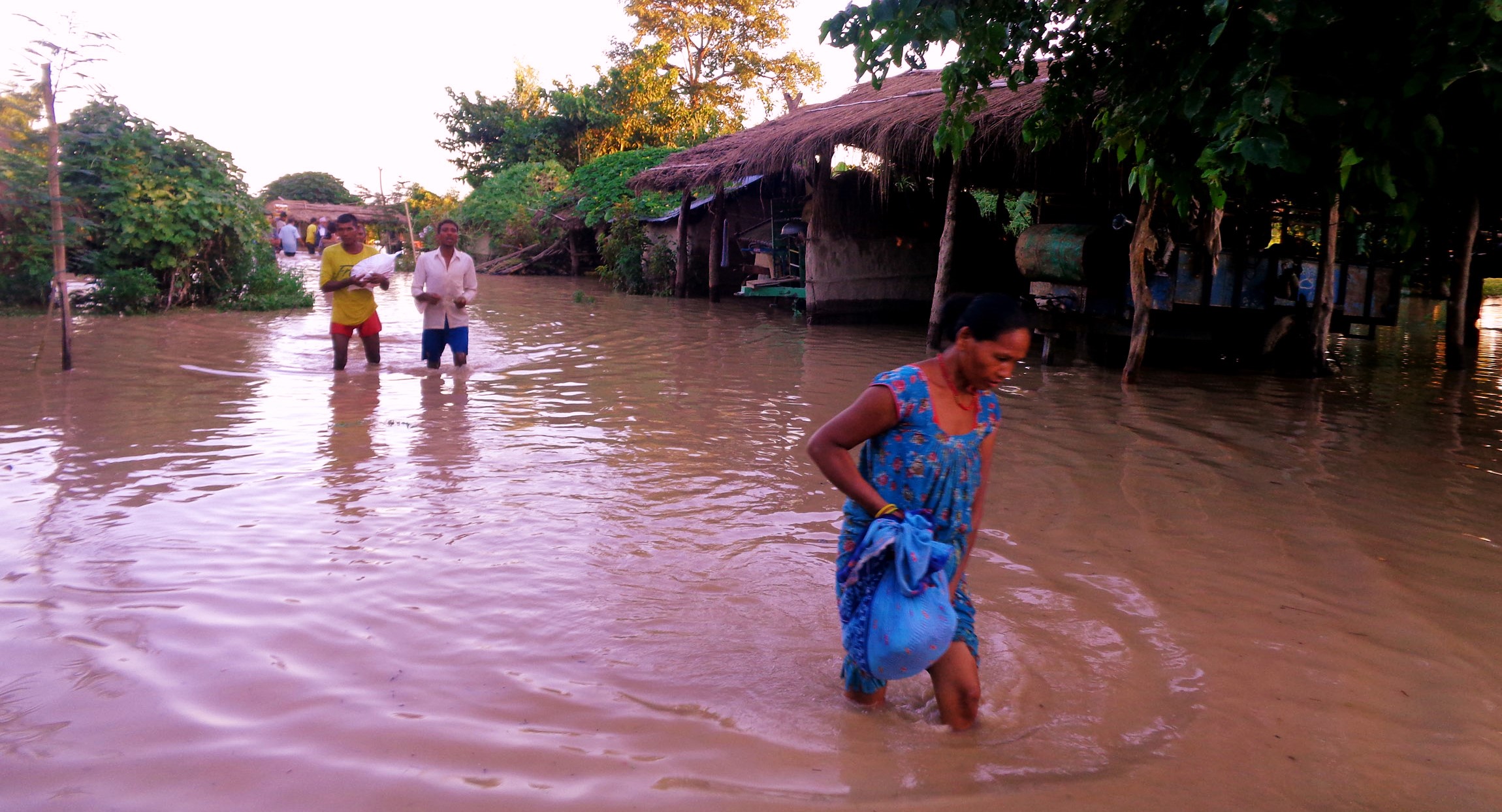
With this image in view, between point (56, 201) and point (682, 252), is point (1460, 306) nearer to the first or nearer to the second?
point (682, 252)

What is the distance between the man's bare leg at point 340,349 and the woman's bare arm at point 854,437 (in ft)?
24.4

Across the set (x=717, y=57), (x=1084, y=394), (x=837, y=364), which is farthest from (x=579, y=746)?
(x=717, y=57)

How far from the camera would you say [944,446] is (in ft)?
9.08

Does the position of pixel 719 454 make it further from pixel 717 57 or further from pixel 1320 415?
pixel 717 57

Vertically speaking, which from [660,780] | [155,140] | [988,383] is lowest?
[660,780]

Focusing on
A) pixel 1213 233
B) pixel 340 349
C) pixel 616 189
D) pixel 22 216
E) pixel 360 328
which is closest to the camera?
pixel 360 328

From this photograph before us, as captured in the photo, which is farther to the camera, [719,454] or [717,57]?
[717,57]

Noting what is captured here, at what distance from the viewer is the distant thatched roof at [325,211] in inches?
1436

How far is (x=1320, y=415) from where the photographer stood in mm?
7879

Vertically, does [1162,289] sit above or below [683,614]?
above

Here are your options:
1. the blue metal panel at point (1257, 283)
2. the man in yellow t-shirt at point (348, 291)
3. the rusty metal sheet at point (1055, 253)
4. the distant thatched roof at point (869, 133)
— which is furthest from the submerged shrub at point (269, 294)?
the blue metal panel at point (1257, 283)

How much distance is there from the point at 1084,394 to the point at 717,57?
26.5 m

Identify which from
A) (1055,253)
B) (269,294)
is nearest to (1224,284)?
(1055,253)

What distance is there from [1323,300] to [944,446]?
9006 mm
